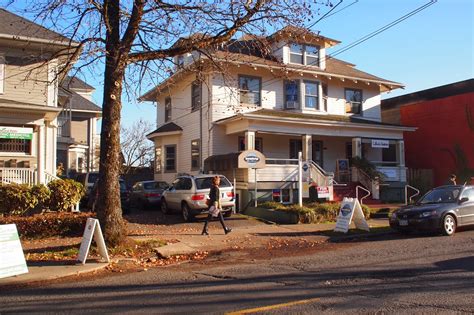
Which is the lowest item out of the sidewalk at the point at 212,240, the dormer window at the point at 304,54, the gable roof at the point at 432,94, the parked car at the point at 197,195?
the sidewalk at the point at 212,240

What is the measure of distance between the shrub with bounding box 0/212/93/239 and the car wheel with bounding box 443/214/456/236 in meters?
10.5

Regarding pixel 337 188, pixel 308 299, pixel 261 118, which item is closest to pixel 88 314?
pixel 308 299

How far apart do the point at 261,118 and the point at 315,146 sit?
6433 millimetres

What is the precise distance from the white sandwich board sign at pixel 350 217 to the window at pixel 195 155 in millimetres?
11310

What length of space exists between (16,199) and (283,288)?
35.2 feet

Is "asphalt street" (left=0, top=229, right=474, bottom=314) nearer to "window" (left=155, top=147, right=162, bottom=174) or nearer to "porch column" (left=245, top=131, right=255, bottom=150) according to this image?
"porch column" (left=245, top=131, right=255, bottom=150)

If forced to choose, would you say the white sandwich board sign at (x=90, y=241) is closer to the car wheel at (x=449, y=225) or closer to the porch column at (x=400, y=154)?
the car wheel at (x=449, y=225)

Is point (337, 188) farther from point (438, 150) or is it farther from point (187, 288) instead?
point (187, 288)

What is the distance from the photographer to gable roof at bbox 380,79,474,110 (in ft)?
98.9

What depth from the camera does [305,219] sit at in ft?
55.5

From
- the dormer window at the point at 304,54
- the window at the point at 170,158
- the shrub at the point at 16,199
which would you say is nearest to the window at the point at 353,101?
the dormer window at the point at 304,54

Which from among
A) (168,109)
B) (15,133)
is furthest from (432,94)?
(15,133)

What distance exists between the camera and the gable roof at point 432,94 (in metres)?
30.1

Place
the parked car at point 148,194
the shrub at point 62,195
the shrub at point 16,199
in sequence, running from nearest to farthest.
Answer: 1. the shrub at point 16,199
2. the shrub at point 62,195
3. the parked car at point 148,194
